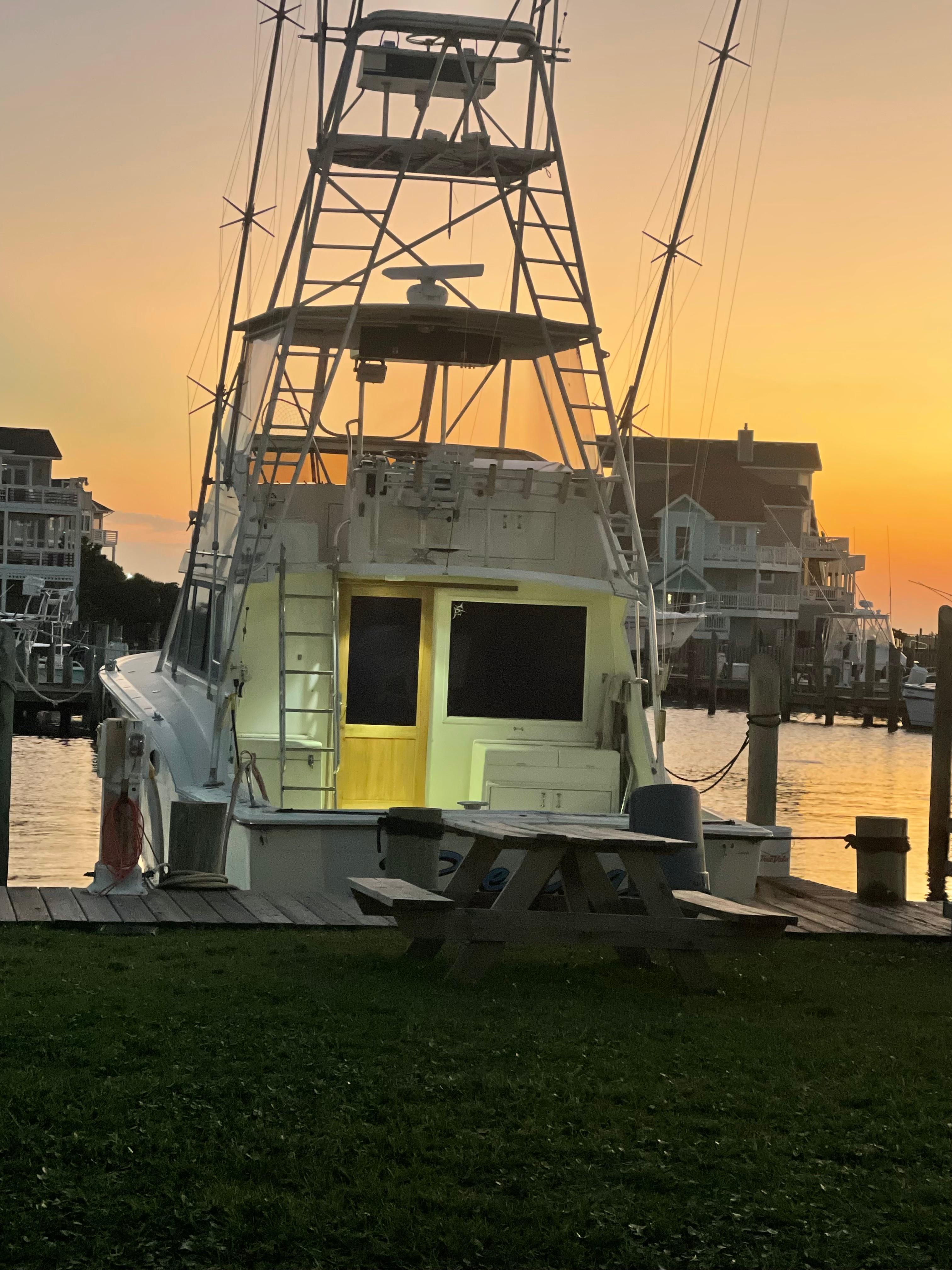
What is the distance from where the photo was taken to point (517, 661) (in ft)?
43.8

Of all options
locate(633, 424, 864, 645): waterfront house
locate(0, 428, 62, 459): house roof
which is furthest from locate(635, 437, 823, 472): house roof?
locate(0, 428, 62, 459): house roof

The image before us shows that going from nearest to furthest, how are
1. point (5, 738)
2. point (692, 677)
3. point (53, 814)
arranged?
1. point (5, 738)
2. point (53, 814)
3. point (692, 677)

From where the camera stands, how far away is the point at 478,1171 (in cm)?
528

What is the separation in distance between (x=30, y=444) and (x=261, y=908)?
88413 millimetres

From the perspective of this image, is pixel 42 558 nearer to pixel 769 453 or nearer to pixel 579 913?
pixel 769 453

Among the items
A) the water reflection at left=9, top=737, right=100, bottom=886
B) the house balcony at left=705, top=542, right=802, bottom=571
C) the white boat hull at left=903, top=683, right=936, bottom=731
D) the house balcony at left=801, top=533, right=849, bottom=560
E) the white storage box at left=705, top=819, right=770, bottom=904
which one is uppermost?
the house balcony at left=801, top=533, right=849, bottom=560

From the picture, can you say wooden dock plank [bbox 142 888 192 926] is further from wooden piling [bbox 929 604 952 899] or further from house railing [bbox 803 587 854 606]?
house railing [bbox 803 587 854 606]

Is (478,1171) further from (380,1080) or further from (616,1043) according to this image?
(616,1043)

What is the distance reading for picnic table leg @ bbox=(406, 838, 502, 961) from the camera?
8.70 meters

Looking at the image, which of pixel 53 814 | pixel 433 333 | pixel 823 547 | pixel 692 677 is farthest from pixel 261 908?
pixel 823 547

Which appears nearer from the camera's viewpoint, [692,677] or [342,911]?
[342,911]

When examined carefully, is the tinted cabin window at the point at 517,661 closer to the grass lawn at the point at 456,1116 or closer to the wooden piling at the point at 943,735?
the grass lawn at the point at 456,1116

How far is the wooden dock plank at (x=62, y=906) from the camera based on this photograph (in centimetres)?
951

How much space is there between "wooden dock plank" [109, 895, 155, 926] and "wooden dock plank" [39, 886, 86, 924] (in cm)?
23
